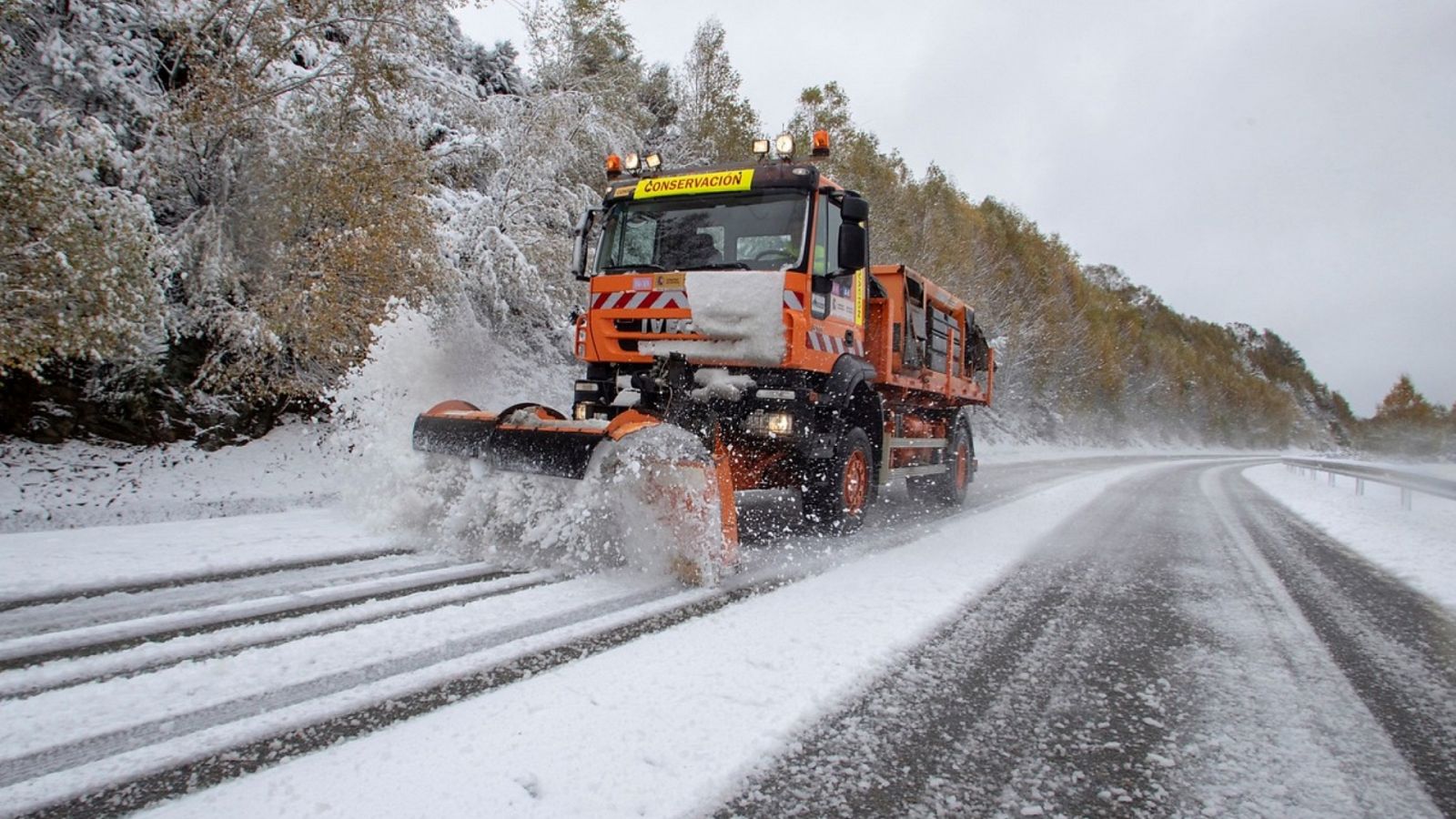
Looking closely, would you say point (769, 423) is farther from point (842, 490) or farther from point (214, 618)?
point (214, 618)

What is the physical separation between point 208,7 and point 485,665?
9.97 m

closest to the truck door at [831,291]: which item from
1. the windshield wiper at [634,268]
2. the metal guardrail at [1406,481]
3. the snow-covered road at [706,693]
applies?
the windshield wiper at [634,268]

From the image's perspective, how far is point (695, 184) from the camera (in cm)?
627

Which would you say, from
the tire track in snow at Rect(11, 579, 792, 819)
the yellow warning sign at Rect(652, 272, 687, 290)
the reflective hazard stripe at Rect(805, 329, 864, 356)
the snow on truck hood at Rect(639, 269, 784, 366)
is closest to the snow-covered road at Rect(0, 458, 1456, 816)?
the tire track in snow at Rect(11, 579, 792, 819)

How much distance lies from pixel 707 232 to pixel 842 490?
2.41 meters

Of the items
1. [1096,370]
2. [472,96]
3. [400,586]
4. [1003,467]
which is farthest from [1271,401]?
[400,586]

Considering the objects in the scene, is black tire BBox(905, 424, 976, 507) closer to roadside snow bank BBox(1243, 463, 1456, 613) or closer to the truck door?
the truck door

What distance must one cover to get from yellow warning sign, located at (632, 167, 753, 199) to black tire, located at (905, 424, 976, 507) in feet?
15.3

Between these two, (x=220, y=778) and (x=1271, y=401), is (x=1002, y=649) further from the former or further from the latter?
(x=1271, y=401)

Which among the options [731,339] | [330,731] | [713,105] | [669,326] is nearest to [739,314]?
[731,339]

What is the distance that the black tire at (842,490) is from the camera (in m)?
6.23

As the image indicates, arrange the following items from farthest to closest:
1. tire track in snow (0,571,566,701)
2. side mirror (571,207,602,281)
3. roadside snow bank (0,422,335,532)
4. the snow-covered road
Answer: roadside snow bank (0,422,335,532), side mirror (571,207,602,281), tire track in snow (0,571,566,701), the snow-covered road

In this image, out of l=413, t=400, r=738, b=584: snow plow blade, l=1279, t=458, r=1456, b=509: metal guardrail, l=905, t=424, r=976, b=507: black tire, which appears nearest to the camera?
l=413, t=400, r=738, b=584: snow plow blade

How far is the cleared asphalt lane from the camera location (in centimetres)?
213
